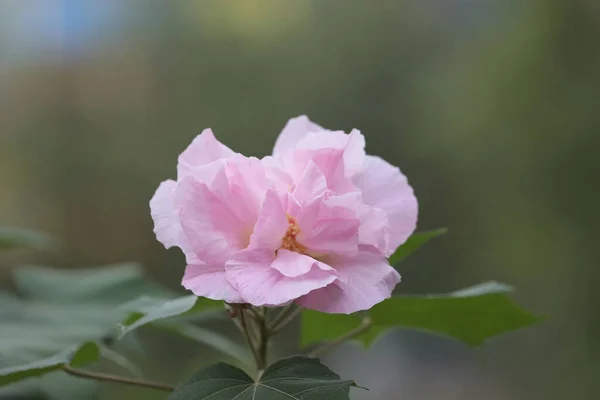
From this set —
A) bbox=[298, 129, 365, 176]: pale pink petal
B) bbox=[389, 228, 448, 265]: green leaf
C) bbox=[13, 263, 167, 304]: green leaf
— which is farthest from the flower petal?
bbox=[13, 263, 167, 304]: green leaf

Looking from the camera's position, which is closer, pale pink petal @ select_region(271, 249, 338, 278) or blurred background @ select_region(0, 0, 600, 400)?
pale pink petal @ select_region(271, 249, 338, 278)

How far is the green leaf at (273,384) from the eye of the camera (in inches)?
15.4

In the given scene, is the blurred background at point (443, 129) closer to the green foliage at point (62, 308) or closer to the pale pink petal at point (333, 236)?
the green foliage at point (62, 308)

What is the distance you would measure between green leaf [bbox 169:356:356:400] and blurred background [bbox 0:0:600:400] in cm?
100

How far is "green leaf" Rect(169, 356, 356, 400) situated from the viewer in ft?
1.28

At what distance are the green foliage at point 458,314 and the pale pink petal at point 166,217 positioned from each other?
209 mm

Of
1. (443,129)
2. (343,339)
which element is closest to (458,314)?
(343,339)

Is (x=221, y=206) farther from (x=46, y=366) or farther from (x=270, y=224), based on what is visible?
(x=46, y=366)

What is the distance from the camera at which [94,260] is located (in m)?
1.54

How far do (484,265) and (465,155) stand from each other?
10.3 inches

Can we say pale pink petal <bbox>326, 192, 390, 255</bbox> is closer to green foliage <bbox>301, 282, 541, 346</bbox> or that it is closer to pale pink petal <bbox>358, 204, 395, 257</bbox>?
pale pink petal <bbox>358, 204, 395, 257</bbox>

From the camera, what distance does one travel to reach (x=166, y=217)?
0.44 m

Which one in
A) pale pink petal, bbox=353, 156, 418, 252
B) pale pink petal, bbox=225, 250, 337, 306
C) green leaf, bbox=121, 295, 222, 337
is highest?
pale pink petal, bbox=353, 156, 418, 252

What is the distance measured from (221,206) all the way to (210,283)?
2.0 inches
